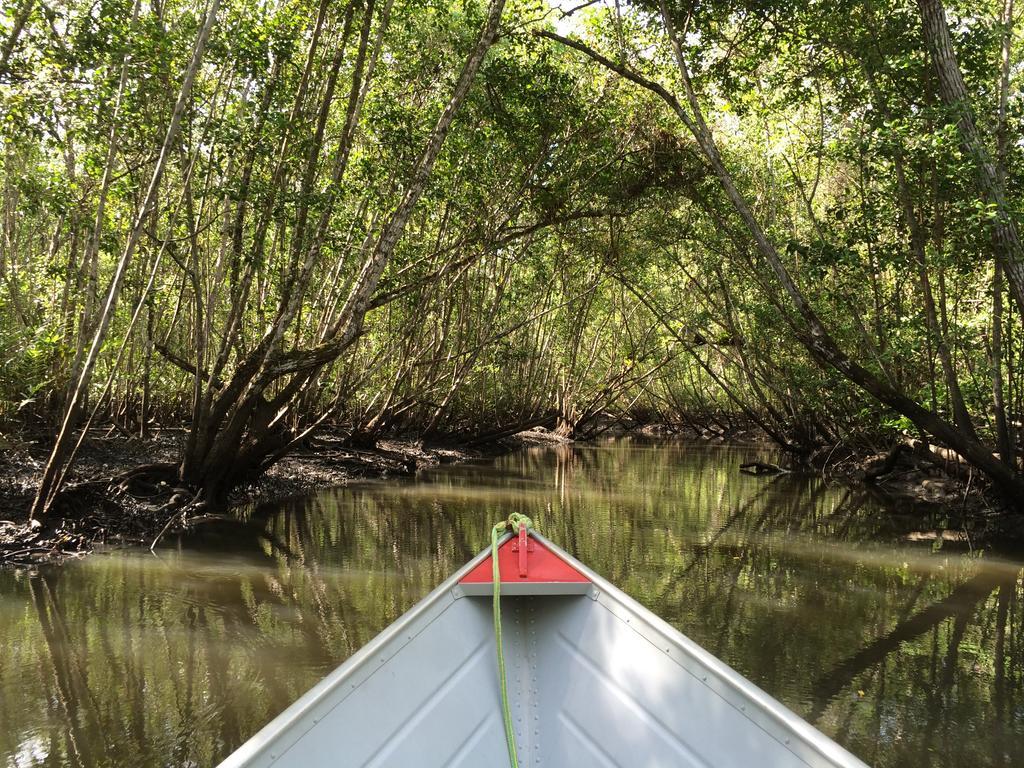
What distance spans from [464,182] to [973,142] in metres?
7.56

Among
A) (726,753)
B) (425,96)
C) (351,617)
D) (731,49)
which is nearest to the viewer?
(726,753)

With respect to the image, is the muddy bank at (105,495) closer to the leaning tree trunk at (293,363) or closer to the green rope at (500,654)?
the leaning tree trunk at (293,363)

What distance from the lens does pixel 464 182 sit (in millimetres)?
12695

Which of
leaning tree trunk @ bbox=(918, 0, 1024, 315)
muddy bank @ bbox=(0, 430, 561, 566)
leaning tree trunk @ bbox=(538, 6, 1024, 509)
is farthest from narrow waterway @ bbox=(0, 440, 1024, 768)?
leaning tree trunk @ bbox=(918, 0, 1024, 315)

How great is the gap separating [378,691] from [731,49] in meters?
9.71

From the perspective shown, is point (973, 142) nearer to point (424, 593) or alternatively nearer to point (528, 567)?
point (528, 567)

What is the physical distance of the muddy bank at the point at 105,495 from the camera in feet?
24.3

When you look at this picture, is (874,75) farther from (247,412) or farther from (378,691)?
(378,691)

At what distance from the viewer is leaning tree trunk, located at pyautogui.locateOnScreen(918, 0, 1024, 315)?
7.36m

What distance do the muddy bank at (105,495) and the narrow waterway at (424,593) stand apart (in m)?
0.50

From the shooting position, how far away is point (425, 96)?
40.2ft

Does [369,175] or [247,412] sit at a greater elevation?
[369,175]

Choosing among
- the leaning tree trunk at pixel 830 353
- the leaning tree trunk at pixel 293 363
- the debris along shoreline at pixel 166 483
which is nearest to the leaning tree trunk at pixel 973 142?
the leaning tree trunk at pixel 830 353

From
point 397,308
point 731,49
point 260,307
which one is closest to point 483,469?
point 397,308
